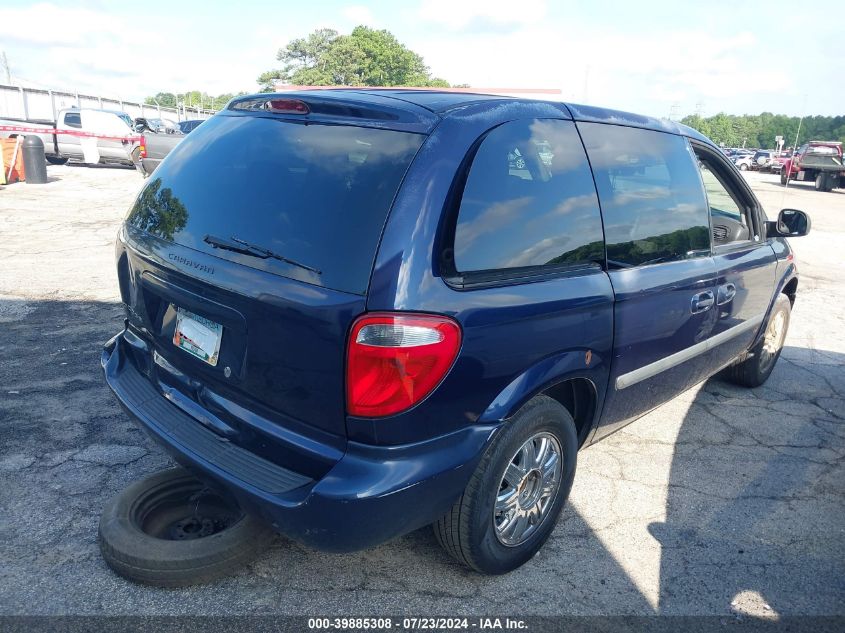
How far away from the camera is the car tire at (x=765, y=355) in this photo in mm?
4586

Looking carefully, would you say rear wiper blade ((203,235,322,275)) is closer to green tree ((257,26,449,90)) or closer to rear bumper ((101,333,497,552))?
rear bumper ((101,333,497,552))

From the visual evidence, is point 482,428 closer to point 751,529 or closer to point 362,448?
point 362,448

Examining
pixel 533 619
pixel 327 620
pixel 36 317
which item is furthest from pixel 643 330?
pixel 36 317

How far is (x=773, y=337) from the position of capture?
15.7 feet

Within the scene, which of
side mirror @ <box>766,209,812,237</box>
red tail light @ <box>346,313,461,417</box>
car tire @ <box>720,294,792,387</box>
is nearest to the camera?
red tail light @ <box>346,313,461,417</box>

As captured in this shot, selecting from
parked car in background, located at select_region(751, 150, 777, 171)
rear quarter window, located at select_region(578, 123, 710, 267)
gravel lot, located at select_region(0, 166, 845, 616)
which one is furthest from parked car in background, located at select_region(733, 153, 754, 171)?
rear quarter window, located at select_region(578, 123, 710, 267)

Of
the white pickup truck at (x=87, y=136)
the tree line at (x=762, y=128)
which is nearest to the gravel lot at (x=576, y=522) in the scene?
the white pickup truck at (x=87, y=136)

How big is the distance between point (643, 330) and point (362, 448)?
59.1 inches

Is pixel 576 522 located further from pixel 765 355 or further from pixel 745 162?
pixel 745 162

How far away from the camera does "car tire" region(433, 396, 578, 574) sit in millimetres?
2348

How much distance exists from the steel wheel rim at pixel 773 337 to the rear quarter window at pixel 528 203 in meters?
2.65

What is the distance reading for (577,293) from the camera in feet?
8.23

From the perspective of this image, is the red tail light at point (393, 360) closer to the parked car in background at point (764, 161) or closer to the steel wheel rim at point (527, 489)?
the steel wheel rim at point (527, 489)

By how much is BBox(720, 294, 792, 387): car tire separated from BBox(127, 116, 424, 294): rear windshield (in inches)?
135
